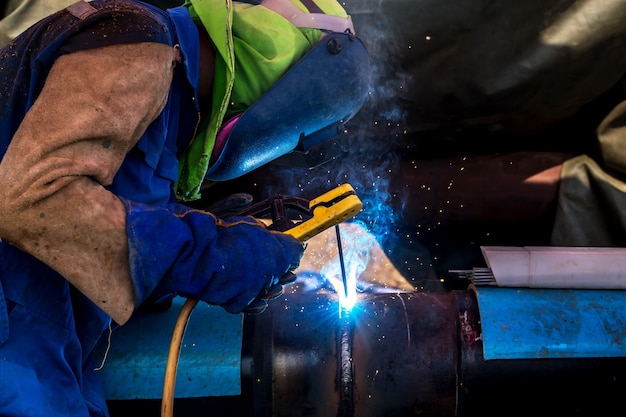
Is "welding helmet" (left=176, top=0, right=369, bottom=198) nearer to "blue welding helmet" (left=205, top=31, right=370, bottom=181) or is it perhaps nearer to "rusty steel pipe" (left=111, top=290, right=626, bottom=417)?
"blue welding helmet" (left=205, top=31, right=370, bottom=181)

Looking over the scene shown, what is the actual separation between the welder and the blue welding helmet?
0.05 feet

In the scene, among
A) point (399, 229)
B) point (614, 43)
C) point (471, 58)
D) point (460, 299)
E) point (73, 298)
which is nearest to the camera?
point (73, 298)

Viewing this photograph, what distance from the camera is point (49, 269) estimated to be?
4.25 feet

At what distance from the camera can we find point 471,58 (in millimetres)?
2559

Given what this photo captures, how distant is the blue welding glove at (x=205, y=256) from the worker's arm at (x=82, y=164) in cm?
4

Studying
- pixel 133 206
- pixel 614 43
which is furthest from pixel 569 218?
pixel 133 206

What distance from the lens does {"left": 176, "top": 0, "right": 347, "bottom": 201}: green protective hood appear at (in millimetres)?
1450

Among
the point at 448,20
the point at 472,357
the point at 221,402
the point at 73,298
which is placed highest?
the point at 448,20

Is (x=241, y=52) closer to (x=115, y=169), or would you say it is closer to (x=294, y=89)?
(x=294, y=89)

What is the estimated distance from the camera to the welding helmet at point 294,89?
1.53 metres

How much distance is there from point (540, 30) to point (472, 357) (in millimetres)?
1556

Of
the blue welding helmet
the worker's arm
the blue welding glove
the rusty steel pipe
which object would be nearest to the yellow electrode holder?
the blue welding glove

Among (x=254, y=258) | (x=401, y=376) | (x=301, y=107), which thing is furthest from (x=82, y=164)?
(x=401, y=376)

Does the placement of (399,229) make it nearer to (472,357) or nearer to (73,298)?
(472,357)
